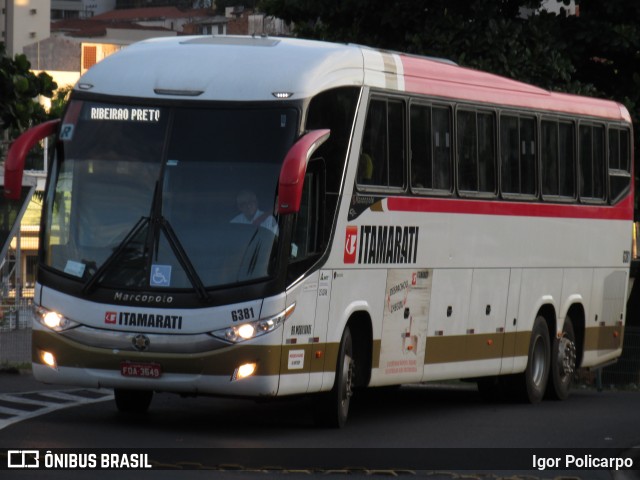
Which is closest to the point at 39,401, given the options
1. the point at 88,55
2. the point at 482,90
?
the point at 482,90

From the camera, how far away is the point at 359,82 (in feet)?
53.1

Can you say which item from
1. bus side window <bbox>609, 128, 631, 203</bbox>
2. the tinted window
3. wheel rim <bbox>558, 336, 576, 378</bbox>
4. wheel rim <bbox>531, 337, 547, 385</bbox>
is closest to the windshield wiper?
the tinted window

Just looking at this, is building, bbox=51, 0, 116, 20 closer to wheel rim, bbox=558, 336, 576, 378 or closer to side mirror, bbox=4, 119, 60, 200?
wheel rim, bbox=558, 336, 576, 378

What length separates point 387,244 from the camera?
16.8 meters

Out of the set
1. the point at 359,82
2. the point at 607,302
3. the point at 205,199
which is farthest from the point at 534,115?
the point at 205,199

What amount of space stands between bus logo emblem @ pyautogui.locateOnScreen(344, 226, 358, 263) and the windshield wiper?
79.0 inches

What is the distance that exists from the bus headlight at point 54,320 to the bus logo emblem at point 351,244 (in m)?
2.55

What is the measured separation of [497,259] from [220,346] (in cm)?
579

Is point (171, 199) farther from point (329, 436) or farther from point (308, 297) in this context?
point (329, 436)

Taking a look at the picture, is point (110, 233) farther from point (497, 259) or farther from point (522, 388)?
point (522, 388)

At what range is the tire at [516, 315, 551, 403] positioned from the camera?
20.8 m

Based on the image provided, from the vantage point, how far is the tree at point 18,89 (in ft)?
60.1

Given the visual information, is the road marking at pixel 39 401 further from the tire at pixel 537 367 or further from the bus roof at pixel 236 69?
the tire at pixel 537 367

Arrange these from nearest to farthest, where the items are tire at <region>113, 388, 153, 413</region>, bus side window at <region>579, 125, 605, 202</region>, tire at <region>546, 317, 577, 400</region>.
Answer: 1. tire at <region>113, 388, 153, 413</region>
2. tire at <region>546, 317, 577, 400</region>
3. bus side window at <region>579, 125, 605, 202</region>
